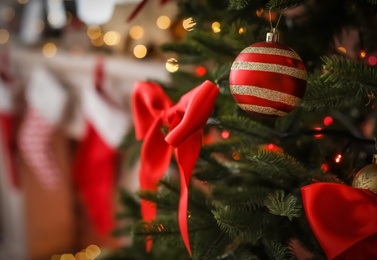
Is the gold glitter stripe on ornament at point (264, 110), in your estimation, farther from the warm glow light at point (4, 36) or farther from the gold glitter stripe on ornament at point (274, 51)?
the warm glow light at point (4, 36)

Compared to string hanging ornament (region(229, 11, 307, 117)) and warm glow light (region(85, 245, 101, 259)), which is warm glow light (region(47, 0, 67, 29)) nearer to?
warm glow light (region(85, 245, 101, 259))

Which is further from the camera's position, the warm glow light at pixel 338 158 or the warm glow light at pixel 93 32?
the warm glow light at pixel 93 32

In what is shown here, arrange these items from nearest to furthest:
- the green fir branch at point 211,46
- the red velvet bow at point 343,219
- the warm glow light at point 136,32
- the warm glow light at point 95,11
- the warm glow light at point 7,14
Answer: the red velvet bow at point 343,219 < the green fir branch at point 211,46 < the warm glow light at point 136,32 < the warm glow light at point 95,11 < the warm glow light at point 7,14

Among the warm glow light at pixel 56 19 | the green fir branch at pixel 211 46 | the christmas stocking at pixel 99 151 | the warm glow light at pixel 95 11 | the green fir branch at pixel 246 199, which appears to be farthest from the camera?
the warm glow light at pixel 56 19

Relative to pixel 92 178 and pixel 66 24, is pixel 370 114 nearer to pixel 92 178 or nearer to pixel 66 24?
pixel 92 178

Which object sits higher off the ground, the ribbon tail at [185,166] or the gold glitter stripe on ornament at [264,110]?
the gold glitter stripe on ornament at [264,110]

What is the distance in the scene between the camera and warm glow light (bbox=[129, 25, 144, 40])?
1.51 meters

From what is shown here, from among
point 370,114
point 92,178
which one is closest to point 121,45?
point 92,178

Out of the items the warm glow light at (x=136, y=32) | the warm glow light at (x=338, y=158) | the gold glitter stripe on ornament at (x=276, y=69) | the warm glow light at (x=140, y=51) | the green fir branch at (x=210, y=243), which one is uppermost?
the gold glitter stripe on ornament at (x=276, y=69)

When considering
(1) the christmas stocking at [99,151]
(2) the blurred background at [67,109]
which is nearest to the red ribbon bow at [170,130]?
(2) the blurred background at [67,109]

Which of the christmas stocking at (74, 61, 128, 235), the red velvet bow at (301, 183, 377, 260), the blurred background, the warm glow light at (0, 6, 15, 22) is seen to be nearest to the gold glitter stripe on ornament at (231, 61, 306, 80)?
the red velvet bow at (301, 183, 377, 260)

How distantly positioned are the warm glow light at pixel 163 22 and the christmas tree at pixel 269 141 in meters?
0.70

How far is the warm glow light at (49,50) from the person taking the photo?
1.69 meters

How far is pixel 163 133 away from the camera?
0.58 meters
